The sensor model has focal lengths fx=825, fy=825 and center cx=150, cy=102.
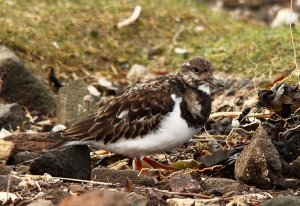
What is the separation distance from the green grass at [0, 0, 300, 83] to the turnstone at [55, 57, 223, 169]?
2248mm

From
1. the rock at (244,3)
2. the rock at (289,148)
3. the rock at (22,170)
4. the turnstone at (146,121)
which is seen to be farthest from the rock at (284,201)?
the rock at (244,3)

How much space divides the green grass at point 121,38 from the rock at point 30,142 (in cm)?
231

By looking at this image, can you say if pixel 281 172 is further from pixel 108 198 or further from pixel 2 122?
pixel 2 122

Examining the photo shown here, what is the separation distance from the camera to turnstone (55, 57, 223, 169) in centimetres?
482

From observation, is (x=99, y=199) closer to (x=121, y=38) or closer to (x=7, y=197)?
(x=7, y=197)

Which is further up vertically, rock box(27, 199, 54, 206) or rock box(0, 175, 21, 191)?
rock box(0, 175, 21, 191)

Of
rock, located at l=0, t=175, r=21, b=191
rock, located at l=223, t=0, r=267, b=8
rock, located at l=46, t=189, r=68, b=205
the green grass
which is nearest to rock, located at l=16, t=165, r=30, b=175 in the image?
rock, located at l=0, t=175, r=21, b=191

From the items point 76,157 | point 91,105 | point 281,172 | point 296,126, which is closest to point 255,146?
point 281,172

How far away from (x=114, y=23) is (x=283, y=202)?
5.54m

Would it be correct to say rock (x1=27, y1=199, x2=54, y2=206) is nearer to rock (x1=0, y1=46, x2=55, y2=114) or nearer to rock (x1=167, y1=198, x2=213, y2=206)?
rock (x1=167, y1=198, x2=213, y2=206)

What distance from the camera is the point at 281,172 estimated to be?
14.4 feet

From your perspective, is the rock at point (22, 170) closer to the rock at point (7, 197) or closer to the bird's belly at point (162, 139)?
the bird's belly at point (162, 139)

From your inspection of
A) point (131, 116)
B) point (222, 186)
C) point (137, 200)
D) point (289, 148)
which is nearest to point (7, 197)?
point (137, 200)

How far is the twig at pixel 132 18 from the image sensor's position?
8.84 m
